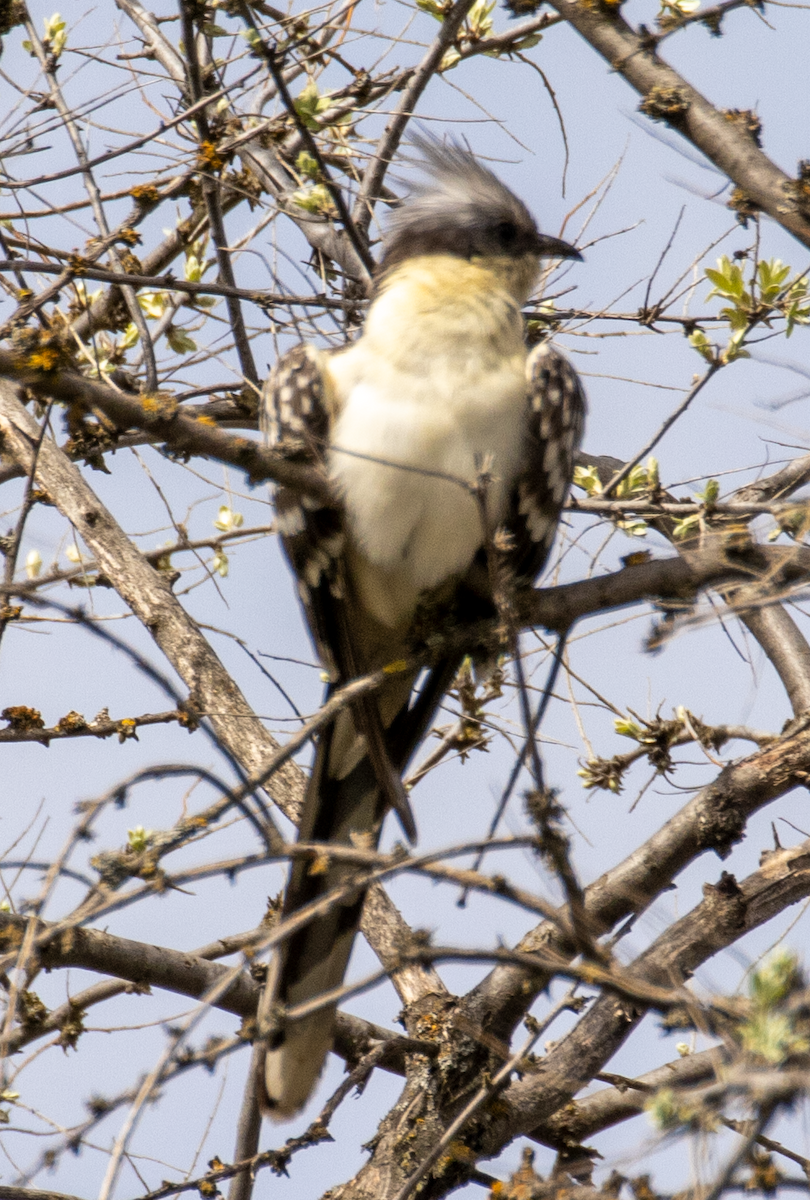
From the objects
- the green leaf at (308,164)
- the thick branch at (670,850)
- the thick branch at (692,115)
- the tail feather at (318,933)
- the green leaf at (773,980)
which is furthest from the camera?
the green leaf at (308,164)

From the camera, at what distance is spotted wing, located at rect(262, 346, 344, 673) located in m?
3.92

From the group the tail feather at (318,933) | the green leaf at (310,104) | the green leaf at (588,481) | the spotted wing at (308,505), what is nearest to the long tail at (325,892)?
the tail feather at (318,933)

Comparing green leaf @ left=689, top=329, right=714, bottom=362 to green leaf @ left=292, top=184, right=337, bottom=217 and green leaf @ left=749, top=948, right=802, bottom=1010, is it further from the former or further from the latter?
green leaf @ left=749, top=948, right=802, bottom=1010

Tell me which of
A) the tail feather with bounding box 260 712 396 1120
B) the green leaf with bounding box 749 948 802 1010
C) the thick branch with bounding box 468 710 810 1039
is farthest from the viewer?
the tail feather with bounding box 260 712 396 1120

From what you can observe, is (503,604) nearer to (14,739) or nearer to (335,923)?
(335,923)

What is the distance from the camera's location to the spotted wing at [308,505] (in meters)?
3.92

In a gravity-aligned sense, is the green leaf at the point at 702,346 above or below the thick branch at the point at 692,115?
above

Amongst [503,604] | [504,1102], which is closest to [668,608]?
[503,604]

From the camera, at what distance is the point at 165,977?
12.1 feet

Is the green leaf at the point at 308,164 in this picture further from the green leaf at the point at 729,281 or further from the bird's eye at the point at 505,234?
the green leaf at the point at 729,281

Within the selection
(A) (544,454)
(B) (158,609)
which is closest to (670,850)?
(A) (544,454)

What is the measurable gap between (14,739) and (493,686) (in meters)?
1.63

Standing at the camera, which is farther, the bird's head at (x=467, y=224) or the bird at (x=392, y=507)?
the bird's head at (x=467, y=224)

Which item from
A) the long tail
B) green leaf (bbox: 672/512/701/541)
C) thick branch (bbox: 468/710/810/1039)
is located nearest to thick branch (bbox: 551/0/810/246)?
green leaf (bbox: 672/512/701/541)
